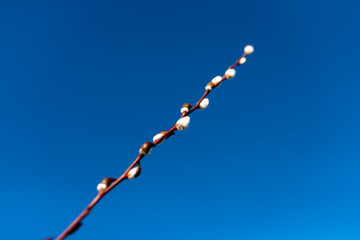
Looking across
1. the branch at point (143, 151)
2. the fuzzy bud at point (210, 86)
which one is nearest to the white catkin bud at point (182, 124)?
the branch at point (143, 151)

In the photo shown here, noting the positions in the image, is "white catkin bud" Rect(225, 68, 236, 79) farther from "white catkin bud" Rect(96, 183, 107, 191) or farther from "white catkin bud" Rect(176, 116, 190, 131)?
"white catkin bud" Rect(96, 183, 107, 191)

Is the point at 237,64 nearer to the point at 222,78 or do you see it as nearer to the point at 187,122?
the point at 222,78

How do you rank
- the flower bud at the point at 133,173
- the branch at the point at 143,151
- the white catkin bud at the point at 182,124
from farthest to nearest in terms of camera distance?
the white catkin bud at the point at 182,124 → the flower bud at the point at 133,173 → the branch at the point at 143,151

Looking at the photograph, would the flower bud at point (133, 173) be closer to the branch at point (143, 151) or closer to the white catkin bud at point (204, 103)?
Result: the branch at point (143, 151)

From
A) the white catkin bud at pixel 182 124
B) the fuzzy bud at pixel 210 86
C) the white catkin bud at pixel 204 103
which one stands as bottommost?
the white catkin bud at pixel 182 124

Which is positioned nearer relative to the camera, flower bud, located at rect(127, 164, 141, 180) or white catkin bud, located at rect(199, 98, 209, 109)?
flower bud, located at rect(127, 164, 141, 180)

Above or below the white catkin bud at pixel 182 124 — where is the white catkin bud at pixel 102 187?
below

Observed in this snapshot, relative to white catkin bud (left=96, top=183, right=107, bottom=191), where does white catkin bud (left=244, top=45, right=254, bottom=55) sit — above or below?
above

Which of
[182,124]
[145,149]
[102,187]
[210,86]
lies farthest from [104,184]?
[210,86]

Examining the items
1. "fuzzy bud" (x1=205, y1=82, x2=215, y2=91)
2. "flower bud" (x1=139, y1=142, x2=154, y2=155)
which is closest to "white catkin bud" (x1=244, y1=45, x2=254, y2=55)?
"fuzzy bud" (x1=205, y1=82, x2=215, y2=91)

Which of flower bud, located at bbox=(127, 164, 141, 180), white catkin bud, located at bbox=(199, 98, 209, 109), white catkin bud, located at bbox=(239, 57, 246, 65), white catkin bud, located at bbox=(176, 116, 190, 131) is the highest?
white catkin bud, located at bbox=(239, 57, 246, 65)

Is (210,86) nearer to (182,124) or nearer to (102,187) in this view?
(182,124)

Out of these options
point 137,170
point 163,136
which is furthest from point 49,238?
point 163,136
